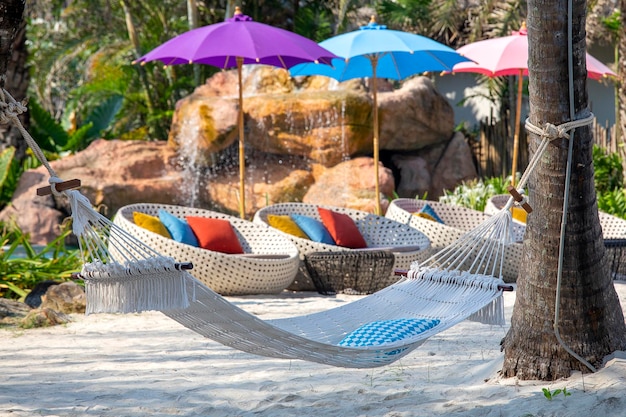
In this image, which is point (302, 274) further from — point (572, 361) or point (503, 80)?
point (503, 80)

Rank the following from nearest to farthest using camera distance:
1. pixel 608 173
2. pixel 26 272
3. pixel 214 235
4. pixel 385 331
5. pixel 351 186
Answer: pixel 385 331, pixel 26 272, pixel 214 235, pixel 351 186, pixel 608 173

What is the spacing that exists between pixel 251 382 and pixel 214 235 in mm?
2759

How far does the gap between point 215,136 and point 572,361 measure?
24.6 feet

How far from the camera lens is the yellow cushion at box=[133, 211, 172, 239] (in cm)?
629

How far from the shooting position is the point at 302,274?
21.5ft

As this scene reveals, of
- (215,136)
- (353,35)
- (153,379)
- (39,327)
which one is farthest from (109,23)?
(153,379)

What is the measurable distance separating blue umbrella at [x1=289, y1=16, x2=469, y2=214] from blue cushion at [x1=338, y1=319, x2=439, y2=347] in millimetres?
4226

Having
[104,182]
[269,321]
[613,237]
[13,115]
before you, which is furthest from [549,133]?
[104,182]

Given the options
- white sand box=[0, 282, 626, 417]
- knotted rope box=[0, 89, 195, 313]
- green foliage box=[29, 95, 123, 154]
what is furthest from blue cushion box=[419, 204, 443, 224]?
green foliage box=[29, 95, 123, 154]

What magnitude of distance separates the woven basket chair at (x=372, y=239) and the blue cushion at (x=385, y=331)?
289 cm

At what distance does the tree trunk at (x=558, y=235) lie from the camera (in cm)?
338

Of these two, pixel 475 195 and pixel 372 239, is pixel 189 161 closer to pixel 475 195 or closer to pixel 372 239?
pixel 475 195

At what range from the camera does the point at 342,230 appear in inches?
274

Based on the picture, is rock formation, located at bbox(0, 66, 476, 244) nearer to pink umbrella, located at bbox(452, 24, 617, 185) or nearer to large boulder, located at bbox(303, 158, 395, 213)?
large boulder, located at bbox(303, 158, 395, 213)
